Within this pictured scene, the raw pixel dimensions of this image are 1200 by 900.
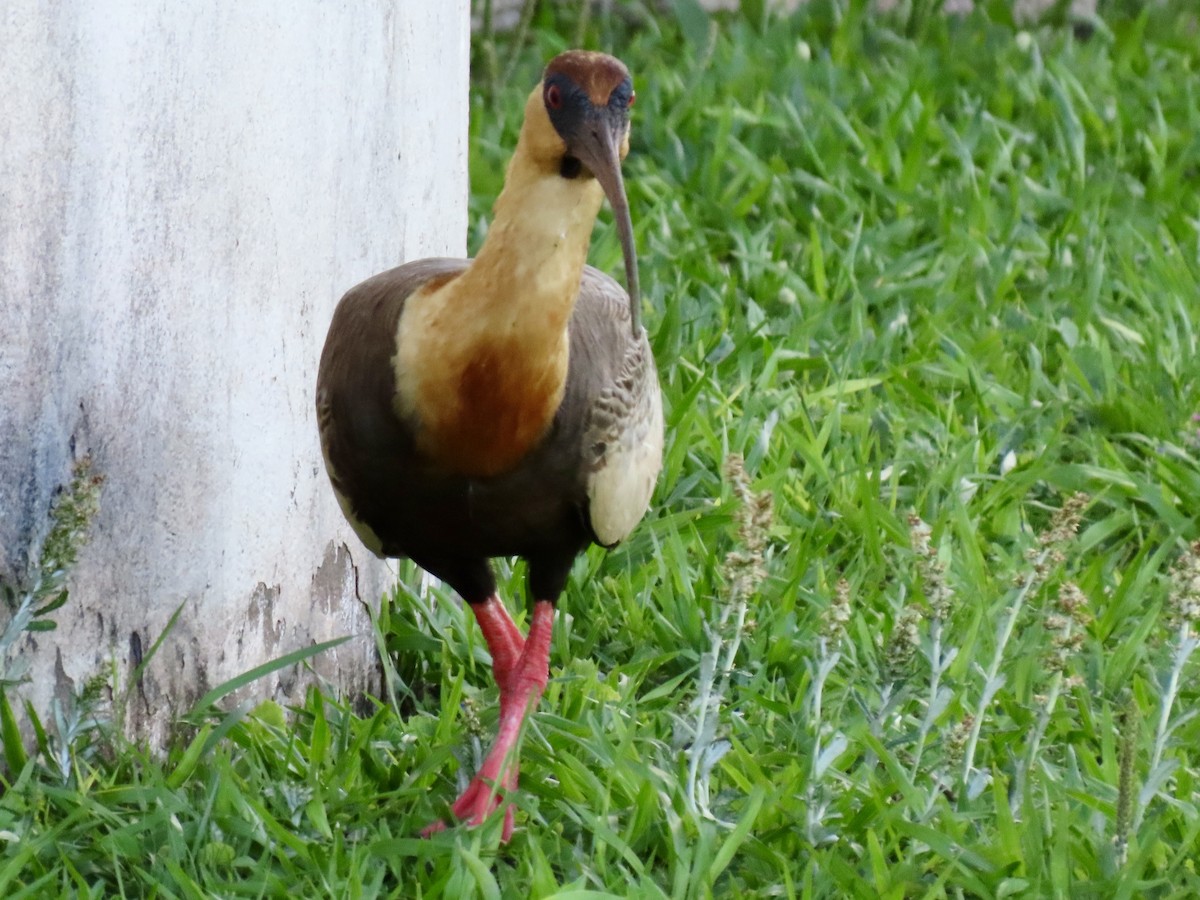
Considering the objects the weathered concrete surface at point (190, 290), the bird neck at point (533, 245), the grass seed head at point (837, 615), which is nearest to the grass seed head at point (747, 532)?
the grass seed head at point (837, 615)

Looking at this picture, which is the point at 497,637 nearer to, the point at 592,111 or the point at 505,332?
the point at 505,332

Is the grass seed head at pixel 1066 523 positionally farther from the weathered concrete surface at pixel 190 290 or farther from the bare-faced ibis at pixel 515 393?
the weathered concrete surface at pixel 190 290

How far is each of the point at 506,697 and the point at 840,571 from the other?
1.13 metres

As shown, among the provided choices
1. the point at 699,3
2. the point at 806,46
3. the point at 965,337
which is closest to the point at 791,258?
the point at 965,337

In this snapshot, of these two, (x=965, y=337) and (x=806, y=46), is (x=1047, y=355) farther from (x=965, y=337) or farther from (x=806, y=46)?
(x=806, y=46)

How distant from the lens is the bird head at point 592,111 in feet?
8.93

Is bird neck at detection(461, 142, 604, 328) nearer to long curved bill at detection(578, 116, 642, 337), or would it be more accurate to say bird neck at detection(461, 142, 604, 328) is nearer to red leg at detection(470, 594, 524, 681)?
long curved bill at detection(578, 116, 642, 337)

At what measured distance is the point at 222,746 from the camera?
3.43m

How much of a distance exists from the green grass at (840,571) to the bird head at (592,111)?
0.58 m

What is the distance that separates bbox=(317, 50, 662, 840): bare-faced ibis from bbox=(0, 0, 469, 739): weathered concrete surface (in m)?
0.24

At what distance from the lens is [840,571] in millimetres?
4281

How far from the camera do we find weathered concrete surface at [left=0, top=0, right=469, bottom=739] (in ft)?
9.89

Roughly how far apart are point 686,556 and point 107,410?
1483 millimetres

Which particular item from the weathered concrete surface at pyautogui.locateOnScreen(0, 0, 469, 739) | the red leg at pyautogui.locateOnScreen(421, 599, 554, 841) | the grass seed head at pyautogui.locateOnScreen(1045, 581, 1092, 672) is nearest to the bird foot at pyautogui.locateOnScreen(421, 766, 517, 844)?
the red leg at pyautogui.locateOnScreen(421, 599, 554, 841)
